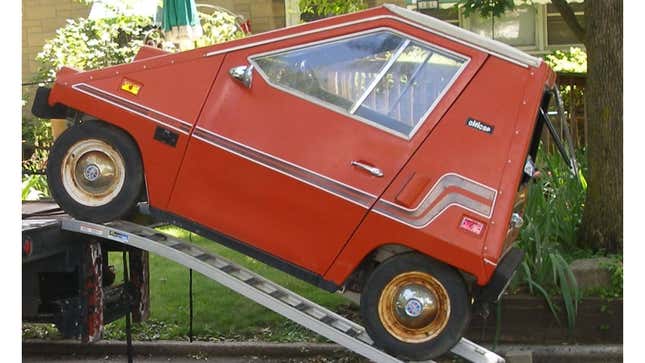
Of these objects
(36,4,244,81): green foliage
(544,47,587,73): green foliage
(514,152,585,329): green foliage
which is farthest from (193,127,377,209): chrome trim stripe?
(544,47,587,73): green foliage

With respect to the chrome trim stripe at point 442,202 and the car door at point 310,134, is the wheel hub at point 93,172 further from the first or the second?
the chrome trim stripe at point 442,202

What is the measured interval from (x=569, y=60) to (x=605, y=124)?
5.63 meters

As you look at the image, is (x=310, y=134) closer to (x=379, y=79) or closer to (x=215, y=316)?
(x=379, y=79)

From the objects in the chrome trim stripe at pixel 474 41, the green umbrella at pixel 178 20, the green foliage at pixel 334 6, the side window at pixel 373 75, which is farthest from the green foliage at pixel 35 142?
the chrome trim stripe at pixel 474 41

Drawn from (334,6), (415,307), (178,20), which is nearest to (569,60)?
(334,6)

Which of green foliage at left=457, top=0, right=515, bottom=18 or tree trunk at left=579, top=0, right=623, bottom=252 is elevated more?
green foliage at left=457, top=0, right=515, bottom=18

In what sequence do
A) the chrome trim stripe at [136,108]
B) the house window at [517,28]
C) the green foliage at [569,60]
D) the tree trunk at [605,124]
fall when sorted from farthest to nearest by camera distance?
the house window at [517,28] → the green foliage at [569,60] → the tree trunk at [605,124] → the chrome trim stripe at [136,108]

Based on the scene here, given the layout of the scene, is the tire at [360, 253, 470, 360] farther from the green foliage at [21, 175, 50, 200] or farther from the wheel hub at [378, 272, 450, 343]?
the green foliage at [21, 175, 50, 200]

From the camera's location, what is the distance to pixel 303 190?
164 inches

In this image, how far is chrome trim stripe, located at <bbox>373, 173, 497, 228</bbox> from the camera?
3.96 m

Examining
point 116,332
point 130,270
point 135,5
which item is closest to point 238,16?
point 135,5

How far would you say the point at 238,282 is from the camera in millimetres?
4461

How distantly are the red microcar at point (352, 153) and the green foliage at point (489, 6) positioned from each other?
2.56 metres

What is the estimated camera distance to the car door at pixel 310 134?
13.4 ft
